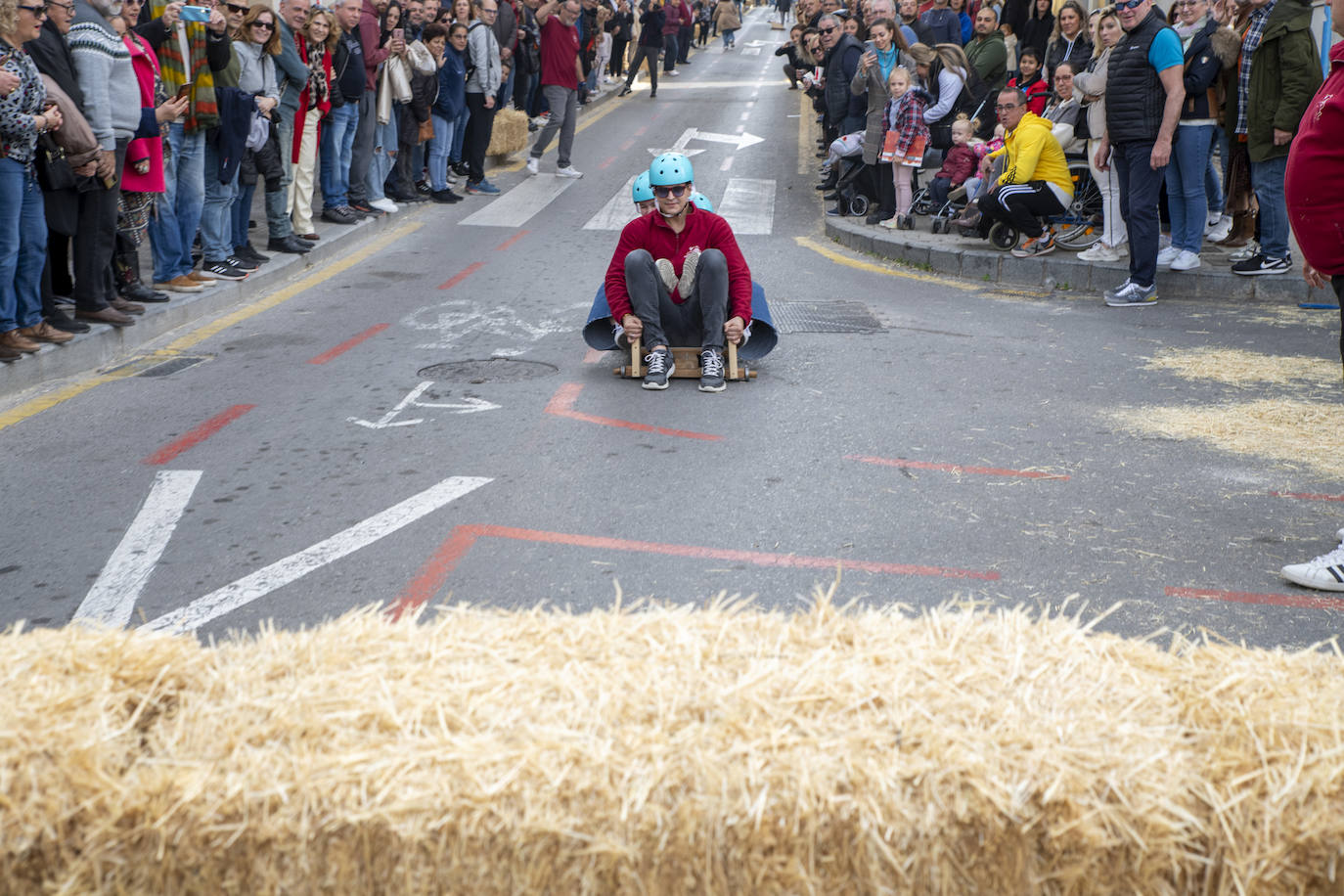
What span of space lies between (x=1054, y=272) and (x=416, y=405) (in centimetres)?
633

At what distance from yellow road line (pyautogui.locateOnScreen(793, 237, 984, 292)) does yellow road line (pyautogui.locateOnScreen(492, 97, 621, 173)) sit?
20.9 ft

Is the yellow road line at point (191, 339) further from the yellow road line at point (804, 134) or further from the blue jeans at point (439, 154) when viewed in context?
the yellow road line at point (804, 134)

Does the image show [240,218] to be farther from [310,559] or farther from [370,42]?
[310,559]

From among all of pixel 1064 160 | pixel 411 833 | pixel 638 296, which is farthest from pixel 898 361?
pixel 411 833

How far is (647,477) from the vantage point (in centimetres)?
591

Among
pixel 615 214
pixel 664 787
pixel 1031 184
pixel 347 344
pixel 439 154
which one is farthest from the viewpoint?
pixel 439 154

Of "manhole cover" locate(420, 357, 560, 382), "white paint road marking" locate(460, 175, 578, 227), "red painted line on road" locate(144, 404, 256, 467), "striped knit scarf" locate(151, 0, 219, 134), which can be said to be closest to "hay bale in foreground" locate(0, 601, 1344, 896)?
"red painted line on road" locate(144, 404, 256, 467)

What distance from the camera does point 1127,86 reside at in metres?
9.55

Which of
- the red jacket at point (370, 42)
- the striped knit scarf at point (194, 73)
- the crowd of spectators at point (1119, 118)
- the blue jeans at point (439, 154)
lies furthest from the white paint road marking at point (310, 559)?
the blue jeans at point (439, 154)

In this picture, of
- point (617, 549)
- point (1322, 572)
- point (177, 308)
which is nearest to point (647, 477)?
point (617, 549)

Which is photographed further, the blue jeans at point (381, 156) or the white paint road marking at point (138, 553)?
the blue jeans at point (381, 156)

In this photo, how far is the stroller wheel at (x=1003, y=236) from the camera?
11719mm

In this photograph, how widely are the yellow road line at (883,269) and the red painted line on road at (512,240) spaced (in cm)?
294

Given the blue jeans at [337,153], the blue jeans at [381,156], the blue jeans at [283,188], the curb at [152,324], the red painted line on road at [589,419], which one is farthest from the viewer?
the blue jeans at [381,156]
